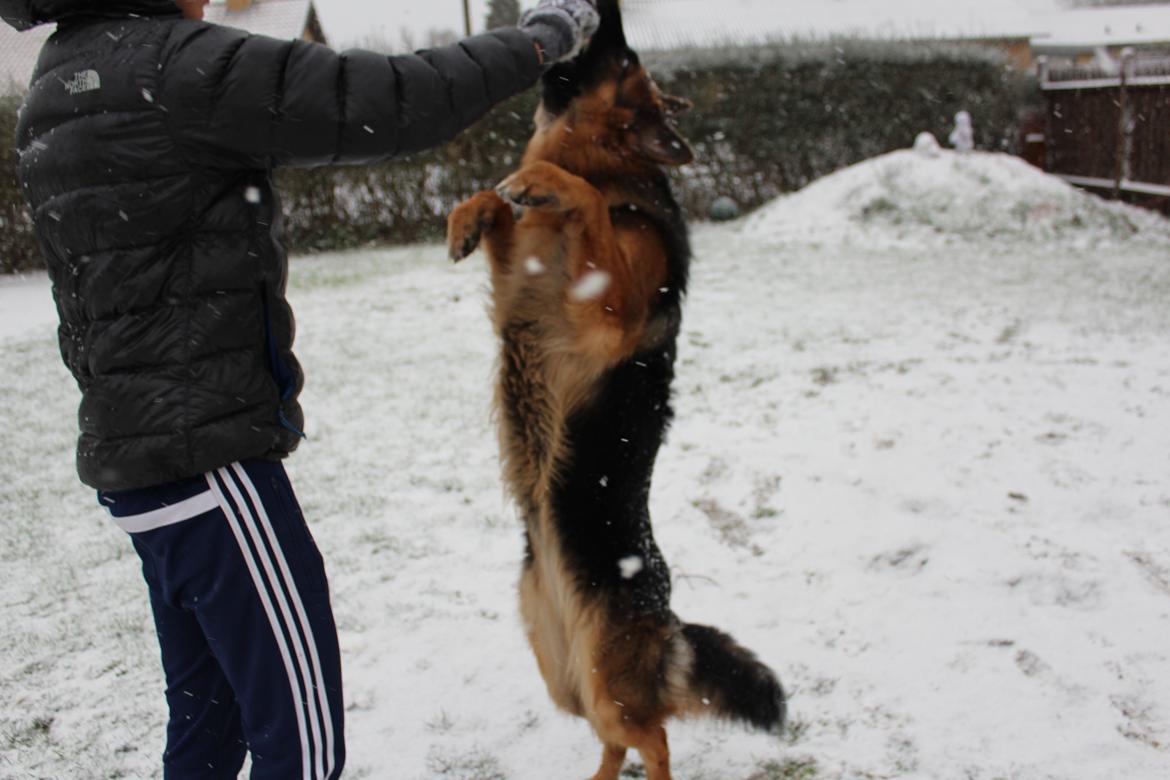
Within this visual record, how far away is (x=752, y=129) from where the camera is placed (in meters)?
14.1

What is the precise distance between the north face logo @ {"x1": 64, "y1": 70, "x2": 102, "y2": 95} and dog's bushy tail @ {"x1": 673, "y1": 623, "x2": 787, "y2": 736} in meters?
1.96

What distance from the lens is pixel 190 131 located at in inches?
57.3

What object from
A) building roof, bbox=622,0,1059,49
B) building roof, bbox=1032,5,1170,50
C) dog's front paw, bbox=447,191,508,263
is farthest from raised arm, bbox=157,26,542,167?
building roof, bbox=1032,5,1170,50

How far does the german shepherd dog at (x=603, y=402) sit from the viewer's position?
7.23ft

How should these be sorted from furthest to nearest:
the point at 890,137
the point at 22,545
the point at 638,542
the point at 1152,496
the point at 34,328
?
1. the point at 890,137
2. the point at 34,328
3. the point at 22,545
4. the point at 1152,496
5. the point at 638,542

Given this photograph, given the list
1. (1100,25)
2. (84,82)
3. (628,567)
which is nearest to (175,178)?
(84,82)

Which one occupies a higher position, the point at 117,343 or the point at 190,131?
the point at 190,131

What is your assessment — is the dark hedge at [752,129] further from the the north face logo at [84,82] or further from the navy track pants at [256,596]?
the navy track pants at [256,596]

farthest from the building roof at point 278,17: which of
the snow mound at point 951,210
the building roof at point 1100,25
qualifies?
the building roof at point 1100,25

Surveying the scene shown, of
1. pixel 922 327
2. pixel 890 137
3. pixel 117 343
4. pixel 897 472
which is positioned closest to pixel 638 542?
pixel 117 343

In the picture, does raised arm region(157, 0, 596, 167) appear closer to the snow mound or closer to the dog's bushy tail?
the dog's bushy tail

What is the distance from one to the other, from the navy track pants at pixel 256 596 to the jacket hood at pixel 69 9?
0.90m

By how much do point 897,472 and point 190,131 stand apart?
384 centimetres

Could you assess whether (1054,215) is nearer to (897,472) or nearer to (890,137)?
(890,137)
